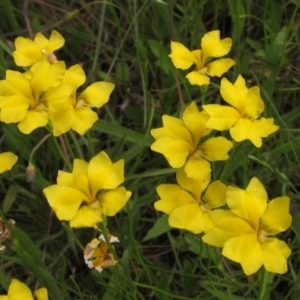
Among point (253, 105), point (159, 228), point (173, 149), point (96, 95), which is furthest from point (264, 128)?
point (159, 228)

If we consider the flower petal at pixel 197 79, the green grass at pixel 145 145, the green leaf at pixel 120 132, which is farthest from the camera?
the green leaf at pixel 120 132

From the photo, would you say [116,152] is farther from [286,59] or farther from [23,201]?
[286,59]

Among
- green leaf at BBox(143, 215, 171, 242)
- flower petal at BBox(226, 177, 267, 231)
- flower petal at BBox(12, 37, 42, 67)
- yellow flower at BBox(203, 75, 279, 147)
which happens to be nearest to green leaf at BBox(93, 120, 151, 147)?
green leaf at BBox(143, 215, 171, 242)

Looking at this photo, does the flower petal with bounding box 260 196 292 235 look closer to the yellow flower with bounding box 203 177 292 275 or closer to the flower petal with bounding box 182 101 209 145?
the yellow flower with bounding box 203 177 292 275

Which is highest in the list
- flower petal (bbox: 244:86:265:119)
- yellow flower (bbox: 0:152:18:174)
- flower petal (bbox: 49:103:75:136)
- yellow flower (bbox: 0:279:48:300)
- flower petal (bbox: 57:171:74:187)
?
flower petal (bbox: 244:86:265:119)

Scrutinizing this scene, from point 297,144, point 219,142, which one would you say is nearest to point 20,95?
point 219,142

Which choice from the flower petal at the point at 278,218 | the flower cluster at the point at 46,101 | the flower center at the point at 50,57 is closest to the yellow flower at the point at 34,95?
the flower cluster at the point at 46,101

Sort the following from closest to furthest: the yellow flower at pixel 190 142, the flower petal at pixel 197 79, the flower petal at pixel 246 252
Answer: the flower petal at pixel 246 252, the yellow flower at pixel 190 142, the flower petal at pixel 197 79

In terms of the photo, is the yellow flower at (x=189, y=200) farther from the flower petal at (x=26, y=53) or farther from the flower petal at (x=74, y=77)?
the flower petal at (x=26, y=53)

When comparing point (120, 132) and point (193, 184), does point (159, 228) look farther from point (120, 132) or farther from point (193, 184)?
point (193, 184)
